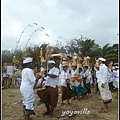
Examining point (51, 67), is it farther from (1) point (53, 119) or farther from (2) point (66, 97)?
(2) point (66, 97)

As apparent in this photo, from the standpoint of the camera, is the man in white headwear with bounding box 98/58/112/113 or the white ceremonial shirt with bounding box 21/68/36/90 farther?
the man in white headwear with bounding box 98/58/112/113

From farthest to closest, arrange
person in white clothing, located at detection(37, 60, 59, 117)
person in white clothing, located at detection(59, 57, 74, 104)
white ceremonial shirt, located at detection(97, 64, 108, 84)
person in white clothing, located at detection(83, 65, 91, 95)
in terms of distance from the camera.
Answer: person in white clothing, located at detection(83, 65, 91, 95)
person in white clothing, located at detection(59, 57, 74, 104)
white ceremonial shirt, located at detection(97, 64, 108, 84)
person in white clothing, located at detection(37, 60, 59, 117)

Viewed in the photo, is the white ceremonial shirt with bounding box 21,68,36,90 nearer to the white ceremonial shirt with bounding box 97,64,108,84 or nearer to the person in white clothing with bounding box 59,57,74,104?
the white ceremonial shirt with bounding box 97,64,108,84

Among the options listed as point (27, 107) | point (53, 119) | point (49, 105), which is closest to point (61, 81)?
point (49, 105)

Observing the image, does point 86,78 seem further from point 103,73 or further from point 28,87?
point 28,87

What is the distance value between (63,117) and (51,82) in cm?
92

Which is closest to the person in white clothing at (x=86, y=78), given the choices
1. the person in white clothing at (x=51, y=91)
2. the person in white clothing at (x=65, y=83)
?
the person in white clothing at (x=65, y=83)

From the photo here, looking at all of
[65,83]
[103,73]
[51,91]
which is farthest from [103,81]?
[65,83]

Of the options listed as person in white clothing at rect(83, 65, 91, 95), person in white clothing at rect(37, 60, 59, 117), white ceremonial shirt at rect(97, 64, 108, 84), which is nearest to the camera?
person in white clothing at rect(37, 60, 59, 117)

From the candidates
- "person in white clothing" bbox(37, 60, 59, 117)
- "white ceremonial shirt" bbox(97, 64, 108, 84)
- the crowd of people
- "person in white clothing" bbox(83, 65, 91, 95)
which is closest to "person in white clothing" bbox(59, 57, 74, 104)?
the crowd of people

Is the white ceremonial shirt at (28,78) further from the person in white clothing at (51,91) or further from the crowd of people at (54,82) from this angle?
the person in white clothing at (51,91)

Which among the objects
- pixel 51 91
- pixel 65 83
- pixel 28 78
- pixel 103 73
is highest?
pixel 103 73

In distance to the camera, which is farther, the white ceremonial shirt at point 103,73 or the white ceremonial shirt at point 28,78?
the white ceremonial shirt at point 103,73

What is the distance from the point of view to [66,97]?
6.74 meters
